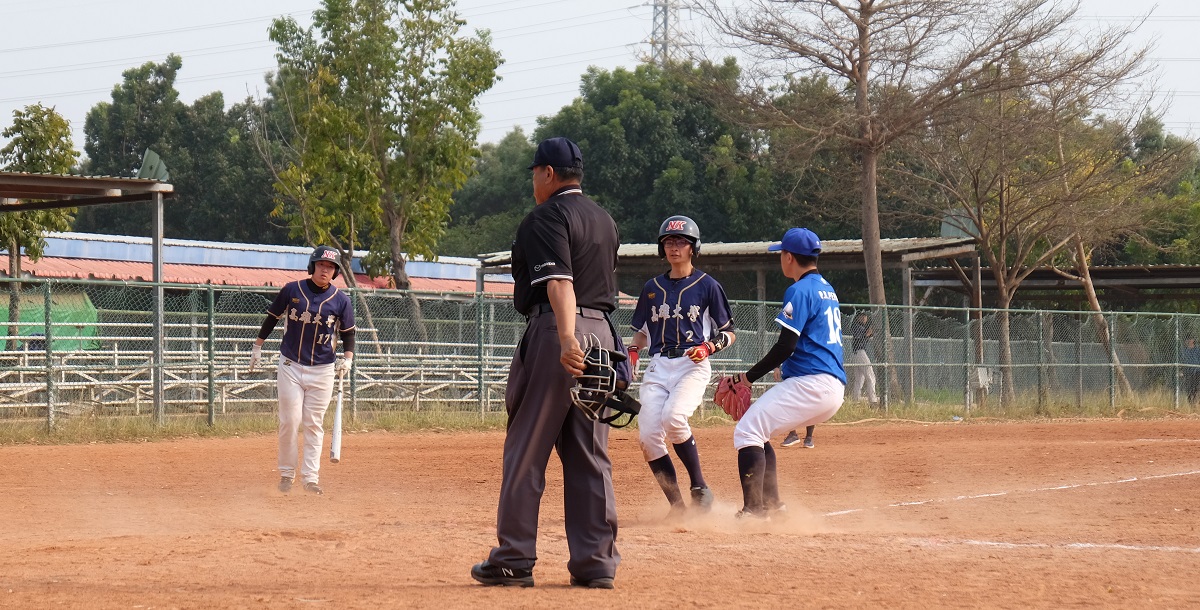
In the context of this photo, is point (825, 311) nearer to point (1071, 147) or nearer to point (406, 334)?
point (406, 334)

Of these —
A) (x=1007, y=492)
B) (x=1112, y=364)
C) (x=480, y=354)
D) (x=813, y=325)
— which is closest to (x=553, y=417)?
(x=813, y=325)

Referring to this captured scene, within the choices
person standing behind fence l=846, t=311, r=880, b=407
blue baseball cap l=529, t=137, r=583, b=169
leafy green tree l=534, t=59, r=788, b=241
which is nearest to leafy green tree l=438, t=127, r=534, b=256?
leafy green tree l=534, t=59, r=788, b=241

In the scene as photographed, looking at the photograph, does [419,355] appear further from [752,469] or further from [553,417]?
[553,417]

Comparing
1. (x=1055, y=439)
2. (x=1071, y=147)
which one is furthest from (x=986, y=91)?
(x=1055, y=439)

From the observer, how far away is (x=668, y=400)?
8023mm

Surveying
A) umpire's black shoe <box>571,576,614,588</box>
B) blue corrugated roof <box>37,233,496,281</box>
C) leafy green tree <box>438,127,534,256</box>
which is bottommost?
umpire's black shoe <box>571,576,614,588</box>

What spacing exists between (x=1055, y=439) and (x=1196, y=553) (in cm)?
1083

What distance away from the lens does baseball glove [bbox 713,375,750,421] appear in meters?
7.48

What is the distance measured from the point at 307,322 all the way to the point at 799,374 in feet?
13.2

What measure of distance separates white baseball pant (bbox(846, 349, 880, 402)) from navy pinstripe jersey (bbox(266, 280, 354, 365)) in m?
12.7

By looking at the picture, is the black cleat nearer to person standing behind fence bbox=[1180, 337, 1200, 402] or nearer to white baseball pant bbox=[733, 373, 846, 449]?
white baseball pant bbox=[733, 373, 846, 449]

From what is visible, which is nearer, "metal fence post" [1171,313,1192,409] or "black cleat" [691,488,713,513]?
"black cleat" [691,488,713,513]

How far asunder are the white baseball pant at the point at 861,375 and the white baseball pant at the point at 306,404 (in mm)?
12765

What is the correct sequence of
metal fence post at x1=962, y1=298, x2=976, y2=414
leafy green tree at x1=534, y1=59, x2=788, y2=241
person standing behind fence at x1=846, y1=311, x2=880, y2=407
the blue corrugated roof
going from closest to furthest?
person standing behind fence at x1=846, y1=311, x2=880, y2=407, metal fence post at x1=962, y1=298, x2=976, y2=414, the blue corrugated roof, leafy green tree at x1=534, y1=59, x2=788, y2=241
